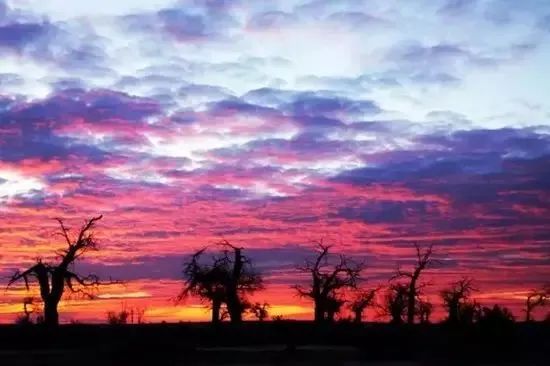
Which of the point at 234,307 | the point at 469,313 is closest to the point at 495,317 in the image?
the point at 469,313

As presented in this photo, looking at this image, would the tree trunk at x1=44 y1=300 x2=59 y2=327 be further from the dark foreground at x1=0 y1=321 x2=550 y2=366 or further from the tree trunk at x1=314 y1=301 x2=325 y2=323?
the tree trunk at x1=314 y1=301 x2=325 y2=323

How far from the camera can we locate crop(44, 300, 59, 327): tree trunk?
6148cm

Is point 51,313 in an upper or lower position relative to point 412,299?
lower

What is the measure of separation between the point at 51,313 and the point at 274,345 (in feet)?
51.2

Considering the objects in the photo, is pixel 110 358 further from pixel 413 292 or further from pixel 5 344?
pixel 413 292

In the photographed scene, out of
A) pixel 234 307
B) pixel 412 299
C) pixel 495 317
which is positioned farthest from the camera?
pixel 412 299

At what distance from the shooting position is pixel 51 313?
6219 centimetres

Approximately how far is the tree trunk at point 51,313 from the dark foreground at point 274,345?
1.71m

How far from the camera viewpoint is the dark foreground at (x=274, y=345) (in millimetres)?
44875

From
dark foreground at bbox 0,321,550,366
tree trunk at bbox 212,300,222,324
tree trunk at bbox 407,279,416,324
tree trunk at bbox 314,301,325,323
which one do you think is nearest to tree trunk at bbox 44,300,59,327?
dark foreground at bbox 0,321,550,366

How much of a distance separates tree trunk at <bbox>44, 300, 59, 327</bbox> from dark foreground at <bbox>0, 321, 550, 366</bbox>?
171cm

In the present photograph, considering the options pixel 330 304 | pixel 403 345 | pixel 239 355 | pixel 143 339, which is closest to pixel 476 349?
pixel 403 345

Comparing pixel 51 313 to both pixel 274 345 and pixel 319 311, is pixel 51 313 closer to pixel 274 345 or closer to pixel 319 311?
pixel 274 345

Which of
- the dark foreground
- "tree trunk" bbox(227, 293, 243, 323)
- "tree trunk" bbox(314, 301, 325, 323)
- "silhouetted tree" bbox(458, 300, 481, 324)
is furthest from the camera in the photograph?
"tree trunk" bbox(314, 301, 325, 323)
